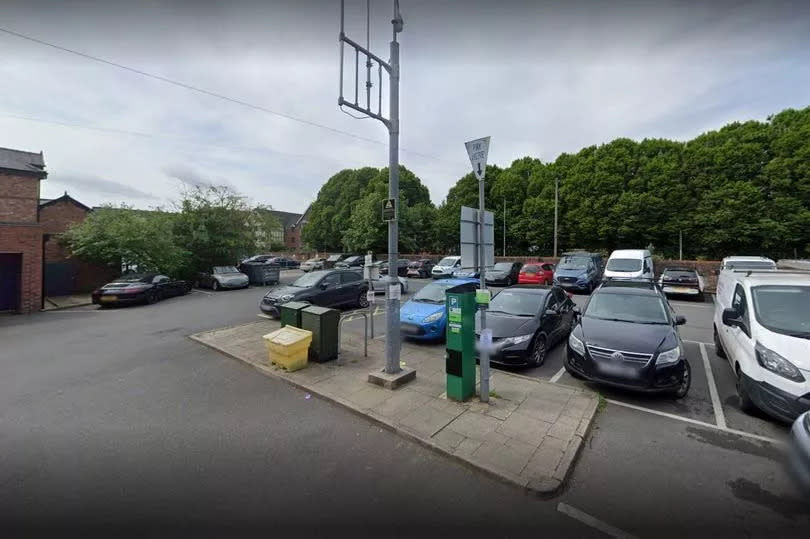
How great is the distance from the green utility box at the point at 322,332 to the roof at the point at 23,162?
14.9 meters

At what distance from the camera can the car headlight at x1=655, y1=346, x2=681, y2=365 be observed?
177 inches

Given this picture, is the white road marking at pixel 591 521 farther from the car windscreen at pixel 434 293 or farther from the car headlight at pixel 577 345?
the car windscreen at pixel 434 293

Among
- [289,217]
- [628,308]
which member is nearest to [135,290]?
[628,308]

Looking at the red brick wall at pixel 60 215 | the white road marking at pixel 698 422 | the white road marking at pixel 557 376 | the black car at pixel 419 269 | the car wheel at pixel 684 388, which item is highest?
the red brick wall at pixel 60 215

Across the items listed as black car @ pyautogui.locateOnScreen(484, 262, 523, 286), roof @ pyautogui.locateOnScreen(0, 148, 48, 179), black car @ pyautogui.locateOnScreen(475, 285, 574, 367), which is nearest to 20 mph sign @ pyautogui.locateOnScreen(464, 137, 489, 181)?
black car @ pyautogui.locateOnScreen(475, 285, 574, 367)

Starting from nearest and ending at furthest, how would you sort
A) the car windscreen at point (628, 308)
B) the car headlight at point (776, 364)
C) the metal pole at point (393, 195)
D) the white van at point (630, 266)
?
the car headlight at point (776, 364), the metal pole at point (393, 195), the car windscreen at point (628, 308), the white van at point (630, 266)

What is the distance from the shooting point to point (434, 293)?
332 inches

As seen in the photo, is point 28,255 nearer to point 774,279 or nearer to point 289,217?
point 774,279

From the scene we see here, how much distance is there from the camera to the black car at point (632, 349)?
14.7 feet

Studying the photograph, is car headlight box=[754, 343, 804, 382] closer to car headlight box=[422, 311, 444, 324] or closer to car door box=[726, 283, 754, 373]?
car door box=[726, 283, 754, 373]

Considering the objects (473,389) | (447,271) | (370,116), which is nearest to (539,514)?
(473,389)

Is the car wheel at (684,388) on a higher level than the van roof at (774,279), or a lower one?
lower

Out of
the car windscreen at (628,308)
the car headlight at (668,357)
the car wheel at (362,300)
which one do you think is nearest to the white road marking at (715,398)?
the car headlight at (668,357)

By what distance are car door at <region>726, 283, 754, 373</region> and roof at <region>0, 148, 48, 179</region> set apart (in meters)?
21.5
